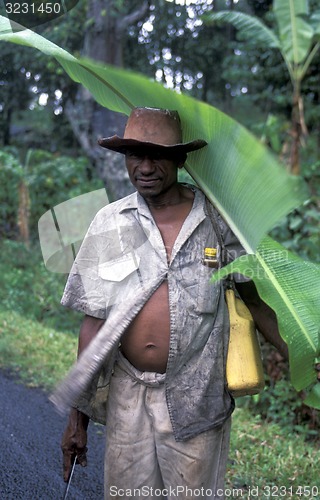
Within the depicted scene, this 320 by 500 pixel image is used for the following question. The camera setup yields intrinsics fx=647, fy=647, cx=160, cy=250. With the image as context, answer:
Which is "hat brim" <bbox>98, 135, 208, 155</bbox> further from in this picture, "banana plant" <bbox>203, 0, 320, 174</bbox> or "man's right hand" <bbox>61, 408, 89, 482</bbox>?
"banana plant" <bbox>203, 0, 320, 174</bbox>

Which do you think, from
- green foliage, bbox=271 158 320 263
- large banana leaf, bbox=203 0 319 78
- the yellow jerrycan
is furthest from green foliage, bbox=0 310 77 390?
large banana leaf, bbox=203 0 319 78

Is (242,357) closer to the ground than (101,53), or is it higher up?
closer to the ground

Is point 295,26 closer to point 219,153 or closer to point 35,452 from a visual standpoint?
point 35,452

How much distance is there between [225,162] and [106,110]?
6.74 metres

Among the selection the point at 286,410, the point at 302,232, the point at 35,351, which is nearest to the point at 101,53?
the point at 35,351

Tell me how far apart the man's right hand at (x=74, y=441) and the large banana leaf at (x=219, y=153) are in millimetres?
974

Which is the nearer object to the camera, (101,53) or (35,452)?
(35,452)

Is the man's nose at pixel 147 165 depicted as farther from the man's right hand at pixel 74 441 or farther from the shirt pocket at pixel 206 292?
the man's right hand at pixel 74 441

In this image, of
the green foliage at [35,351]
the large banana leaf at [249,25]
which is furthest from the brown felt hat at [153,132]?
the large banana leaf at [249,25]

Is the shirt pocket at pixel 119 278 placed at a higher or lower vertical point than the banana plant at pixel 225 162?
lower

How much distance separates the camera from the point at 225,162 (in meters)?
2.12

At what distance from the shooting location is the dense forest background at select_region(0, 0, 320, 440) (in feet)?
26.1

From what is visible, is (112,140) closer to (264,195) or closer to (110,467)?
(264,195)

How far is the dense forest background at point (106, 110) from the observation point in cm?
796
